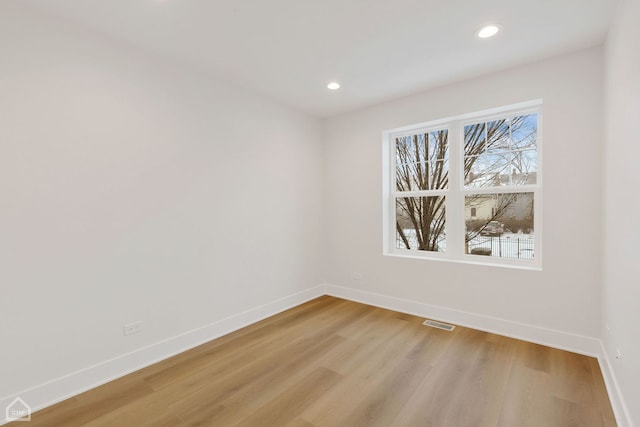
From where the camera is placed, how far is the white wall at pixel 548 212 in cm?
249

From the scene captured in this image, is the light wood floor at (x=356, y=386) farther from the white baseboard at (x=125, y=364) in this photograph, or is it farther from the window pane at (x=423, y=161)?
the window pane at (x=423, y=161)

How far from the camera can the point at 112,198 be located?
228 cm

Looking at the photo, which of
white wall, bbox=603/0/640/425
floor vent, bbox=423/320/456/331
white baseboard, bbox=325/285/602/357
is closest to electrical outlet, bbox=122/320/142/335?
white baseboard, bbox=325/285/602/357

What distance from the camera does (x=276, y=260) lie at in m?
3.67

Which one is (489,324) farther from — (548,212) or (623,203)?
(623,203)

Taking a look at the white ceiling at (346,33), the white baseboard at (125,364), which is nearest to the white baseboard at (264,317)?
the white baseboard at (125,364)

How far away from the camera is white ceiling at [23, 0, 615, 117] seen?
1951 millimetres

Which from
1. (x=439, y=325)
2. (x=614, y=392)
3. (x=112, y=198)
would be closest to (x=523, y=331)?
(x=439, y=325)

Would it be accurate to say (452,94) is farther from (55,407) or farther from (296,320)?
(55,407)

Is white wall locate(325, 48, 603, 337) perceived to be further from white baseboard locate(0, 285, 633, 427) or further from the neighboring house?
the neighboring house

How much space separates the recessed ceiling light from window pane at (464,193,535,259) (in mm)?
1593

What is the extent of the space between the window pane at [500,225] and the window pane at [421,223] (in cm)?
31

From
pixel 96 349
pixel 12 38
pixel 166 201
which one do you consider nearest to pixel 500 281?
pixel 166 201

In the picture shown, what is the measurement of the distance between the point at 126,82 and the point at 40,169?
3.08 feet
